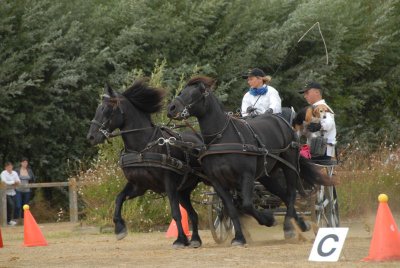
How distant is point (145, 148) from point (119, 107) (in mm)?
662

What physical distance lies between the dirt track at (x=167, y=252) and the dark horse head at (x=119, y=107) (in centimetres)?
151

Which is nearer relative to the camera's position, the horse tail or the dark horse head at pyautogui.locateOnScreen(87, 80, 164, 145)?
the dark horse head at pyautogui.locateOnScreen(87, 80, 164, 145)

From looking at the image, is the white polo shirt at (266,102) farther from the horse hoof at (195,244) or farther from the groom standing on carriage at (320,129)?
the horse hoof at (195,244)

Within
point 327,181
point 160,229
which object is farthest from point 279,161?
point 160,229

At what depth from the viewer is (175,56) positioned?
28.2 meters

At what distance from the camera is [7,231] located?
2080cm

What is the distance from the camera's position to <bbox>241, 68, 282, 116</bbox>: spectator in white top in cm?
1445

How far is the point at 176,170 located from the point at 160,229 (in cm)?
505

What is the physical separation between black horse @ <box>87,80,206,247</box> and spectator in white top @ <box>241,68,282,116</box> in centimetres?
102

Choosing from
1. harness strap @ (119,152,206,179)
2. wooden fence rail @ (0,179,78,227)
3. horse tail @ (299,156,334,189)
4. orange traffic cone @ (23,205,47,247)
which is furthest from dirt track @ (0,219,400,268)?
wooden fence rail @ (0,179,78,227)

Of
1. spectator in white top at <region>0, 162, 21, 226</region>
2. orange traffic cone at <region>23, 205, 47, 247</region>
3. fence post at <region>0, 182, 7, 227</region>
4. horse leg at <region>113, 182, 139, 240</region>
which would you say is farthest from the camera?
spectator in white top at <region>0, 162, 21, 226</region>

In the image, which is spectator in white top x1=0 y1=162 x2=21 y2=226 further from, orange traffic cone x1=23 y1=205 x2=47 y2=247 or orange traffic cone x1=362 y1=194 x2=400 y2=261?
orange traffic cone x1=362 y1=194 x2=400 y2=261

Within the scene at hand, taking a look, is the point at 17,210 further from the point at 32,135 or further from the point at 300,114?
the point at 300,114

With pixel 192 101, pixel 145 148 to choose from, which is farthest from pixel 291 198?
pixel 192 101
